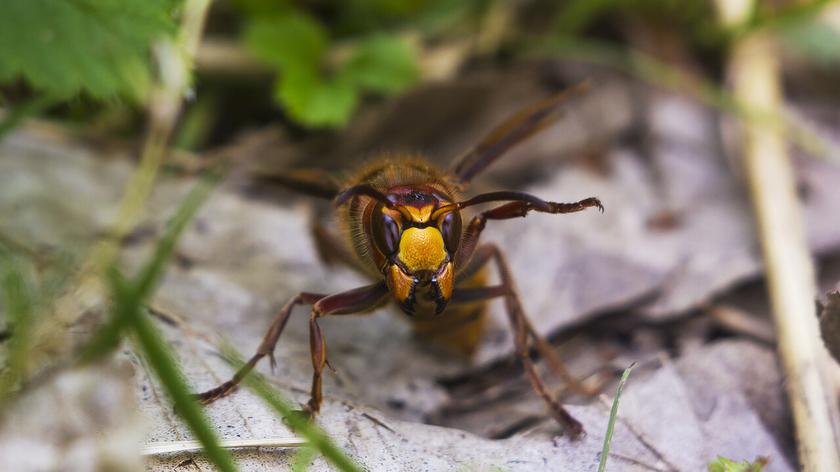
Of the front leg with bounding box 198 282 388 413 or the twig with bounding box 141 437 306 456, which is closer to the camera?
the twig with bounding box 141 437 306 456

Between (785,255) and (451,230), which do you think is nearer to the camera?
(451,230)

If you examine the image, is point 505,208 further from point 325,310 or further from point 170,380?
point 170,380

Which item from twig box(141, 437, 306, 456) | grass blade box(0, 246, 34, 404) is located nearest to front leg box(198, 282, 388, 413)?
twig box(141, 437, 306, 456)

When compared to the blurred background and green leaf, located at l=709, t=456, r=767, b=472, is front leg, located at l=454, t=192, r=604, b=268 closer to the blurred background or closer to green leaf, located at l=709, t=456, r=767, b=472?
the blurred background

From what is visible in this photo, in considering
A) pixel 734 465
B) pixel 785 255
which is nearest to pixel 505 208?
pixel 734 465

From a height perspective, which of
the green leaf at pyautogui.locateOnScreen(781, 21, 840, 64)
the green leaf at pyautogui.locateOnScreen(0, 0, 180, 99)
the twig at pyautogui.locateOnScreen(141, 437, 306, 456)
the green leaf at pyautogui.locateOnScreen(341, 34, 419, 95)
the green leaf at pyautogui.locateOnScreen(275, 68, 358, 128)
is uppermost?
the green leaf at pyautogui.locateOnScreen(781, 21, 840, 64)

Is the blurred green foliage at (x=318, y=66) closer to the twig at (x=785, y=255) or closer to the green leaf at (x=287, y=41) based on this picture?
the green leaf at (x=287, y=41)

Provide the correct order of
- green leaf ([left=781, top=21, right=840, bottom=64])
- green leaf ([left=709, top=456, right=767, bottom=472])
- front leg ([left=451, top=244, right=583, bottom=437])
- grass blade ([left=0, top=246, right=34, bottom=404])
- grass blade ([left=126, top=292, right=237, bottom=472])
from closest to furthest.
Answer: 1. grass blade ([left=126, top=292, right=237, bottom=472])
2. grass blade ([left=0, top=246, right=34, bottom=404])
3. green leaf ([left=709, top=456, right=767, bottom=472])
4. front leg ([left=451, top=244, right=583, bottom=437])
5. green leaf ([left=781, top=21, right=840, bottom=64])
